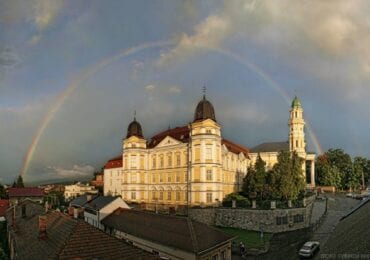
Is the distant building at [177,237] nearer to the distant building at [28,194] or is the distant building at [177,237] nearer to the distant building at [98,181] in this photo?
the distant building at [28,194]

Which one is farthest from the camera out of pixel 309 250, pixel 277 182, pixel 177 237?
pixel 277 182

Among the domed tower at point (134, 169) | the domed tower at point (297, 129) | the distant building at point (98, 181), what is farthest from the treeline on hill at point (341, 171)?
the distant building at point (98, 181)

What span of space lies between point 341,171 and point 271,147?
788 inches

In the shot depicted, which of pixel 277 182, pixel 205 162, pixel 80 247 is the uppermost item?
pixel 205 162

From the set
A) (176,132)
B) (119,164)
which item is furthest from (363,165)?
(119,164)

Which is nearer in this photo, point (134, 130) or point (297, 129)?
point (134, 130)

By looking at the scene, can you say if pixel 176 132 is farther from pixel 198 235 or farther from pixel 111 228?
pixel 198 235

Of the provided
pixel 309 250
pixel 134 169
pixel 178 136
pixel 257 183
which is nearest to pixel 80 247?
pixel 309 250

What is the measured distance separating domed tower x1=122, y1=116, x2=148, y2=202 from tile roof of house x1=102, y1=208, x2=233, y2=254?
103 feet

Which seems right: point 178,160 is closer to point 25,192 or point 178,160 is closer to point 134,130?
point 134,130

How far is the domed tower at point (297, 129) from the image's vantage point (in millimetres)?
92188

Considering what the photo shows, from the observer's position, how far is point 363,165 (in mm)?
102125

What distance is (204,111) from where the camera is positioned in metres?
57.5

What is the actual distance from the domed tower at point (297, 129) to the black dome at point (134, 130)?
4207cm
